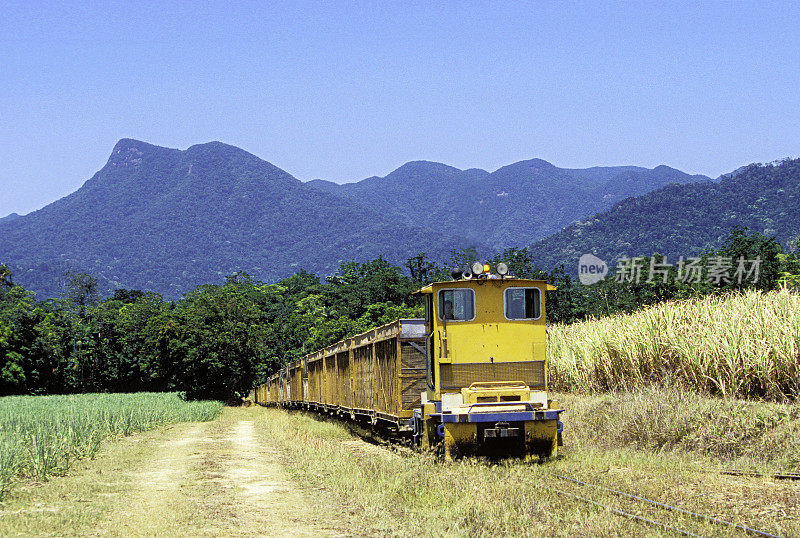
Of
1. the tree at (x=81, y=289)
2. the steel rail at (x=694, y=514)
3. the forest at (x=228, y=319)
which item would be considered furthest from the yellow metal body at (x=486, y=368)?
the tree at (x=81, y=289)

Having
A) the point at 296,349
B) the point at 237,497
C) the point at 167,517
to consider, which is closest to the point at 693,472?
the point at 237,497

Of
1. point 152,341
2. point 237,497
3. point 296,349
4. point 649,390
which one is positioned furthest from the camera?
point 296,349

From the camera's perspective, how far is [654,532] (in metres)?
7.96

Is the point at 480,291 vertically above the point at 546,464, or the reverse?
the point at 480,291

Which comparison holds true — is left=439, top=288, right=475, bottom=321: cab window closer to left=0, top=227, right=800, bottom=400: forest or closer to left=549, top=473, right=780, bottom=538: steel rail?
left=549, top=473, right=780, bottom=538: steel rail

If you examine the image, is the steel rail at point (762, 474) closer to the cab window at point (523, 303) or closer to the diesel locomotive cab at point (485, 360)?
the diesel locomotive cab at point (485, 360)

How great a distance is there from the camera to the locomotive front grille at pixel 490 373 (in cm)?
1426

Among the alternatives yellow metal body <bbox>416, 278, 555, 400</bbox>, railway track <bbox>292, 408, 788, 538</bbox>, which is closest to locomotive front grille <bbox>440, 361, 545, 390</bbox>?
yellow metal body <bbox>416, 278, 555, 400</bbox>

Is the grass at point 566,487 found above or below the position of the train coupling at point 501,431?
below

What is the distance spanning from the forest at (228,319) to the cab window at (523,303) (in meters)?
25.8

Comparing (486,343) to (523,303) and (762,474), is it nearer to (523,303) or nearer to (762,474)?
(523,303)

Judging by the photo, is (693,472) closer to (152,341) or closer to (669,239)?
(152,341)

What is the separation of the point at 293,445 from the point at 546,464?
733 centimetres

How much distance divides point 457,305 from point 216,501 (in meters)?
A: 5.83
